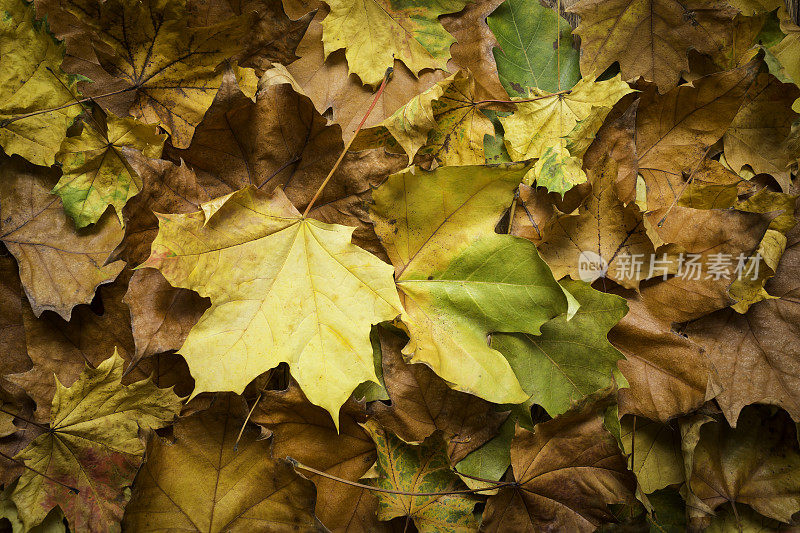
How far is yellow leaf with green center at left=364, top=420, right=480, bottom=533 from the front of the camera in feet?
2.63

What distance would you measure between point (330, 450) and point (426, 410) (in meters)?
0.17

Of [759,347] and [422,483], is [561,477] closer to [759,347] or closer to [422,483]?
[422,483]

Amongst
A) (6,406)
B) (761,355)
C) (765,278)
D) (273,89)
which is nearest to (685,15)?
(765,278)

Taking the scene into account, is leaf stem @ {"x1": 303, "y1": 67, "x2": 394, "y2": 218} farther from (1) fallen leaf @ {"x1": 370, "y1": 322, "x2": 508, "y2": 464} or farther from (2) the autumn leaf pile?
(1) fallen leaf @ {"x1": 370, "y1": 322, "x2": 508, "y2": 464}

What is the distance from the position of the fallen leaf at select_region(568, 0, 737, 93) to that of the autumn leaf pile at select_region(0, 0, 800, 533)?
0.04ft

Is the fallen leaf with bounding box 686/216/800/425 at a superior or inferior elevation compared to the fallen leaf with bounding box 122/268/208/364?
inferior

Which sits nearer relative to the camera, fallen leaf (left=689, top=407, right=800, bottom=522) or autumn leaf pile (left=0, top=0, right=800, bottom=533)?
autumn leaf pile (left=0, top=0, right=800, bottom=533)

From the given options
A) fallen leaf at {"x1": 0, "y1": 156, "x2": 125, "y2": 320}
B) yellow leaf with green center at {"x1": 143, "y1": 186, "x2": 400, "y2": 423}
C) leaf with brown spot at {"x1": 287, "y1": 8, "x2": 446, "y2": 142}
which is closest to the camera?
yellow leaf with green center at {"x1": 143, "y1": 186, "x2": 400, "y2": 423}

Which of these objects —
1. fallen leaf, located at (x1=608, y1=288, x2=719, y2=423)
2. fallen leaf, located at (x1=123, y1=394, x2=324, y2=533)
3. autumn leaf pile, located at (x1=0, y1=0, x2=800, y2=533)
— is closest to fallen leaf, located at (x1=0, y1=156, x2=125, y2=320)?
autumn leaf pile, located at (x1=0, y1=0, x2=800, y2=533)

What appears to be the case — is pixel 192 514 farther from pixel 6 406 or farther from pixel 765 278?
pixel 765 278

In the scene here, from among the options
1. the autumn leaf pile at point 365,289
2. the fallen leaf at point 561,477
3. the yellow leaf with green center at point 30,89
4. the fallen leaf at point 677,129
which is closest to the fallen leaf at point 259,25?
the autumn leaf pile at point 365,289

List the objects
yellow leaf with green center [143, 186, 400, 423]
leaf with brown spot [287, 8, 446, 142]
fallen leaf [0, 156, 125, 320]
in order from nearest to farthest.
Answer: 1. yellow leaf with green center [143, 186, 400, 423]
2. fallen leaf [0, 156, 125, 320]
3. leaf with brown spot [287, 8, 446, 142]

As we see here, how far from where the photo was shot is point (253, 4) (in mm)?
830

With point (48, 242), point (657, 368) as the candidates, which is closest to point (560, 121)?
point (657, 368)
